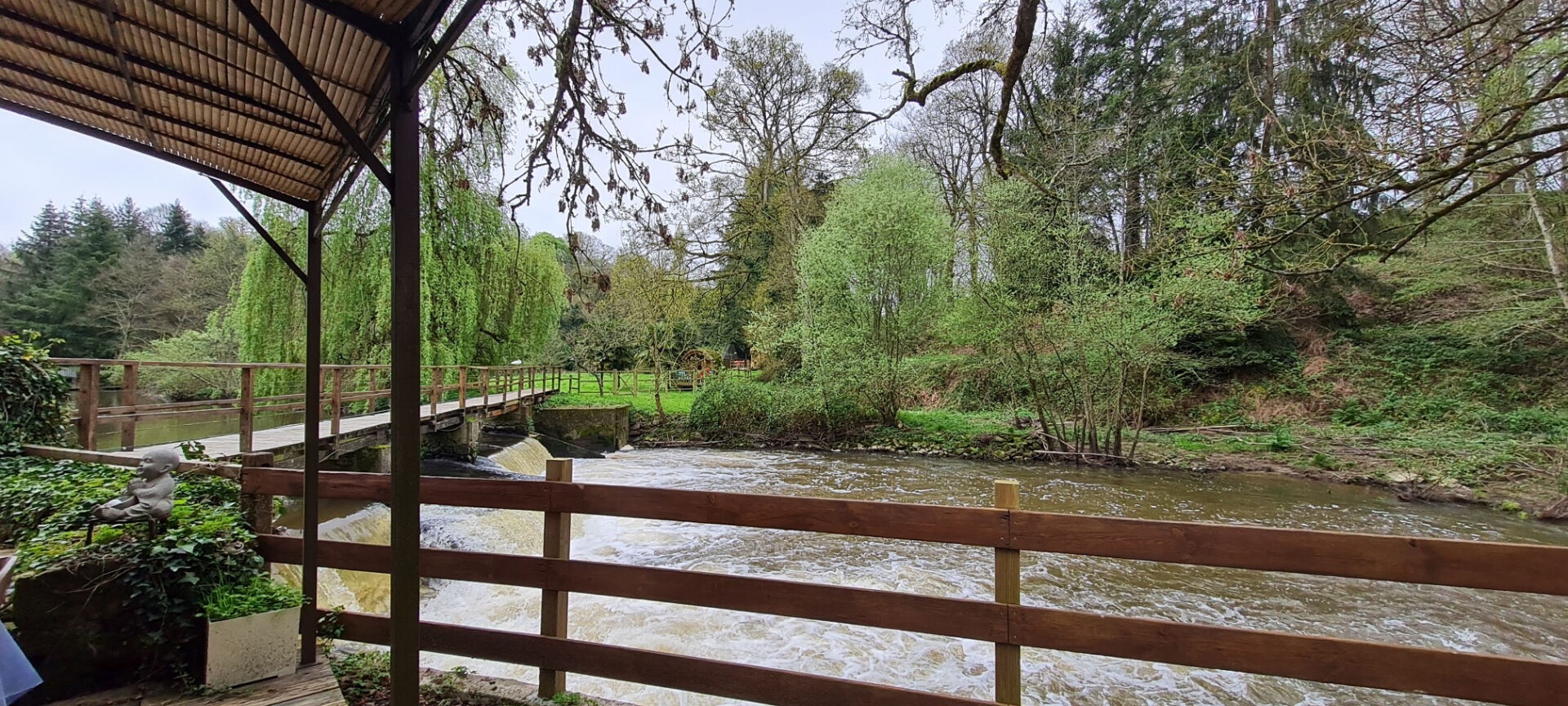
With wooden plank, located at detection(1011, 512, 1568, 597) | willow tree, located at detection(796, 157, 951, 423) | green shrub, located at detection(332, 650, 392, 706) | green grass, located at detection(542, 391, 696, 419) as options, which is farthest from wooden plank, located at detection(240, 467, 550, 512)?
green grass, located at detection(542, 391, 696, 419)

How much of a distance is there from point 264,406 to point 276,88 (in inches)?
410

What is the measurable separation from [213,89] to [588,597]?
417cm

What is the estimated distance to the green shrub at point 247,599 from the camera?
2062 mm

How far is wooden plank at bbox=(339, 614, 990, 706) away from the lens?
1961 millimetres

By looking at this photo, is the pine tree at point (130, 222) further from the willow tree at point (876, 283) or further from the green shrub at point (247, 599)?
the green shrub at point (247, 599)

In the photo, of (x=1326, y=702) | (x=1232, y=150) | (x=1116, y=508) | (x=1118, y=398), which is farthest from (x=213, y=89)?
(x=1232, y=150)

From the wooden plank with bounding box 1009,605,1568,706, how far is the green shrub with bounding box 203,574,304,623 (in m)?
2.66

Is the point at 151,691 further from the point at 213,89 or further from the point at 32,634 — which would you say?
the point at 213,89

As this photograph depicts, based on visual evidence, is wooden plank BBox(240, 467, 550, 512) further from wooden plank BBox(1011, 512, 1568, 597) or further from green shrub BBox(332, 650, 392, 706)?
wooden plank BBox(1011, 512, 1568, 597)

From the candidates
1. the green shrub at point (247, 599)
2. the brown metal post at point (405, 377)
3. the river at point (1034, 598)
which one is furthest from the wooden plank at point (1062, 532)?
the river at point (1034, 598)

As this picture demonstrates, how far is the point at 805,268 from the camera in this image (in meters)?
13.4

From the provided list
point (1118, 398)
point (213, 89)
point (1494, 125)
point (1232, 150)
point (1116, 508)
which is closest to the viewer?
point (213, 89)

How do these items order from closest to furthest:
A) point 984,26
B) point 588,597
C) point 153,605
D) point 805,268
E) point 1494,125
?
point 153,605
point 1494,125
point 984,26
point 588,597
point 805,268

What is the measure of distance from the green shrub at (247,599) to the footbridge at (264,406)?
98cm
